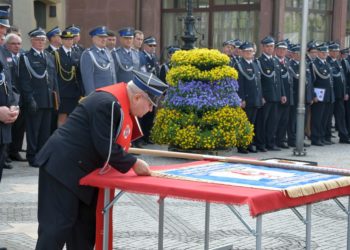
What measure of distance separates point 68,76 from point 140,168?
23.2 ft

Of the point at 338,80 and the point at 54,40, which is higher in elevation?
the point at 54,40

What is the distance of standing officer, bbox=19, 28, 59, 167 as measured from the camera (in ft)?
33.6

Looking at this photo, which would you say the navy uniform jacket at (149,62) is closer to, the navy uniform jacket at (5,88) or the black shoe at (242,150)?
the black shoe at (242,150)

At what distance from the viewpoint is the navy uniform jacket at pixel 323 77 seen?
1419 cm

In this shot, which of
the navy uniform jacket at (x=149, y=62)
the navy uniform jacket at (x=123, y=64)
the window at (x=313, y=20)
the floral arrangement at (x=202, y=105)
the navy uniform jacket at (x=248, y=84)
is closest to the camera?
the floral arrangement at (x=202, y=105)

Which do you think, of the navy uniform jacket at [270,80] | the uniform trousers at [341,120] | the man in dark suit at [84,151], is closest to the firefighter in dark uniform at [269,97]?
the navy uniform jacket at [270,80]

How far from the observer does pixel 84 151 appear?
4613 mm

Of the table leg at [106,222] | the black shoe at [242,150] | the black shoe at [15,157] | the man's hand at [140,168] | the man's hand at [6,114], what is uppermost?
the man's hand at [6,114]

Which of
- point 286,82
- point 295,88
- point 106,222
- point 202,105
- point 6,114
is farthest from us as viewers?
point 295,88

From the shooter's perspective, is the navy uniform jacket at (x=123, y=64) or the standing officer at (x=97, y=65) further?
the navy uniform jacket at (x=123, y=64)

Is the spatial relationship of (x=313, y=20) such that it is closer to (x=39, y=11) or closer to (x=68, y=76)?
(x=39, y=11)

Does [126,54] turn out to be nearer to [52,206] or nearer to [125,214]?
[125,214]

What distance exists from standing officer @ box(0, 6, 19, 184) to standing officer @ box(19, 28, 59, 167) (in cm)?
342

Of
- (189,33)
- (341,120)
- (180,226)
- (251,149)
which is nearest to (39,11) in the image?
(189,33)
